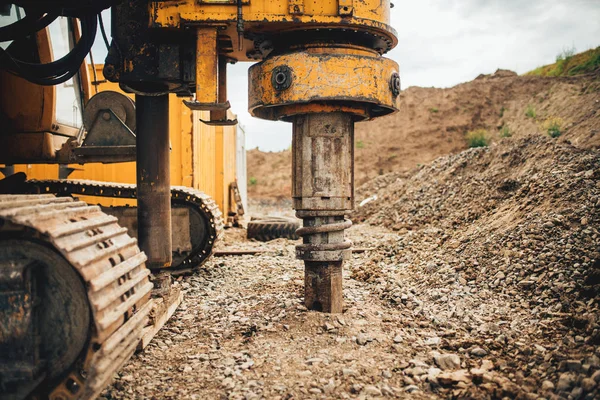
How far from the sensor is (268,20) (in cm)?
317

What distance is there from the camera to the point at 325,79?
3211 mm

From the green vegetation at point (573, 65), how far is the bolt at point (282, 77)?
775 inches

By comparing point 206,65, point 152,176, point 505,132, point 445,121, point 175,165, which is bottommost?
point 152,176

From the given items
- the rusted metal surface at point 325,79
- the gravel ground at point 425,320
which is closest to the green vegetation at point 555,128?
the gravel ground at point 425,320

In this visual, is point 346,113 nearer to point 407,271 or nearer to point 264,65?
point 264,65

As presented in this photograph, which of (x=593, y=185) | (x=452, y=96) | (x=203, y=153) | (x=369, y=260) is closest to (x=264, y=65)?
(x=369, y=260)

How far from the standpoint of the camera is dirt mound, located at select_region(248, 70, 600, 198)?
2012 cm

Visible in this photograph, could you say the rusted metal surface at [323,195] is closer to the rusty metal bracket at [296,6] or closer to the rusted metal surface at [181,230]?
the rusty metal bracket at [296,6]

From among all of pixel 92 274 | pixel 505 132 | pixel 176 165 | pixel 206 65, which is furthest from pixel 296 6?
pixel 505 132

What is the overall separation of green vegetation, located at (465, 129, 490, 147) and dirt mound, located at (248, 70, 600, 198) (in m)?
0.25

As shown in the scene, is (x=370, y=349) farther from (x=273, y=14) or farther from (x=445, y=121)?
(x=445, y=121)

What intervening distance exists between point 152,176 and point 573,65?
22207 mm

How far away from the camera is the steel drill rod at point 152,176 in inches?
145

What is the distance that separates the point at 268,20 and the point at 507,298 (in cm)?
271
